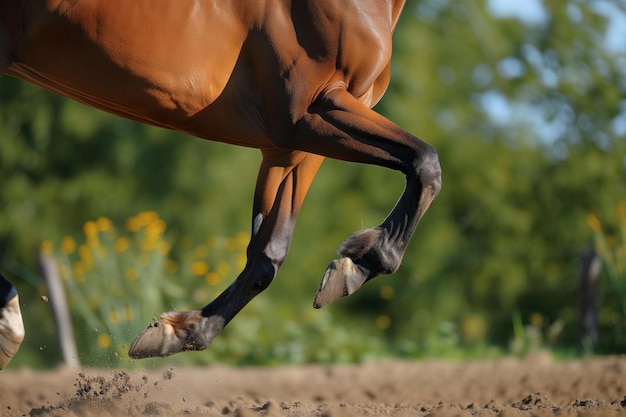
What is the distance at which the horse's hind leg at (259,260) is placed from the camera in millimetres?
3746

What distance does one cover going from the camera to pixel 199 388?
546 cm

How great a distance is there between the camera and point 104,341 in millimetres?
6703

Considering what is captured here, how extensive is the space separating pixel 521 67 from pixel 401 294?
130 inches

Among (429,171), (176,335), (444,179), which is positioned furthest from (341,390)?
(444,179)

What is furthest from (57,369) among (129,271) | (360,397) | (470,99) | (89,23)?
(470,99)

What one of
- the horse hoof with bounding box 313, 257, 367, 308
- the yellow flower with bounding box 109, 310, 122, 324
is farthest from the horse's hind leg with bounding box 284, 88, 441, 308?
the yellow flower with bounding box 109, 310, 122, 324

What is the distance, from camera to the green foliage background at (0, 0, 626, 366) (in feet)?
32.3

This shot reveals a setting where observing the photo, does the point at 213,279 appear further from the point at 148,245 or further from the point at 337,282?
the point at 337,282

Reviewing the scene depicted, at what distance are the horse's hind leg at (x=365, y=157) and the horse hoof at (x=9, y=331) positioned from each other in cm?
113

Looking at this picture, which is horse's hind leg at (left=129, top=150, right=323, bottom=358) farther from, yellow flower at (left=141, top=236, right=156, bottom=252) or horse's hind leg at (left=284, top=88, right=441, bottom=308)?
yellow flower at (left=141, top=236, right=156, bottom=252)

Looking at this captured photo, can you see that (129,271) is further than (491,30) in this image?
No

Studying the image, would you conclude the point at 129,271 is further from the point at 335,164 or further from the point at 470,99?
the point at 470,99

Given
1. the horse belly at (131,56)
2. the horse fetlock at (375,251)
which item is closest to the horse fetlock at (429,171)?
the horse fetlock at (375,251)

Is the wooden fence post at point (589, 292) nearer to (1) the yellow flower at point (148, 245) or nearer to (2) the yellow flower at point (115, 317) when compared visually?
(1) the yellow flower at point (148, 245)
